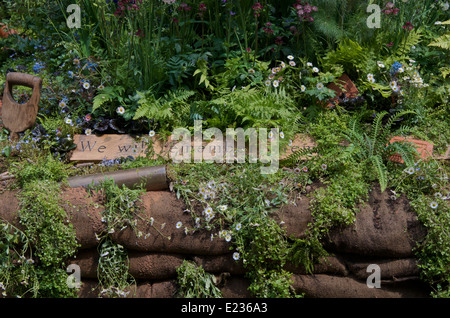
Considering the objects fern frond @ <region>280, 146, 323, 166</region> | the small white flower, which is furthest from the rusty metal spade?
the small white flower

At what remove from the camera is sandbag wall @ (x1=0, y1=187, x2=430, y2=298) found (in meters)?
3.41

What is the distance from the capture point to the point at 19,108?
4.21 meters

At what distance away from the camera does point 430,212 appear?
3.37 metres

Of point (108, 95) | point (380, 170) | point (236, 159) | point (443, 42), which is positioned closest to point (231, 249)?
point (236, 159)

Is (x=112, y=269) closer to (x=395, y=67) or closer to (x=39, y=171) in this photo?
(x=39, y=171)

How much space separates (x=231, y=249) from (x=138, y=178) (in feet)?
3.07

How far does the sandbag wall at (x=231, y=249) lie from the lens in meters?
3.41

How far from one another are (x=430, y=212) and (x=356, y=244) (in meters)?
0.58

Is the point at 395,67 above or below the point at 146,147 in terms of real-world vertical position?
above

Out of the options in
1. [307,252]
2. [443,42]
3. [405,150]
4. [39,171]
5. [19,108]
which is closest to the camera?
[307,252]

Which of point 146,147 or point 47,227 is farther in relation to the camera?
point 146,147

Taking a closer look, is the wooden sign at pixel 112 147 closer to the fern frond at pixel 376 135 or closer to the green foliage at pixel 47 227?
the green foliage at pixel 47 227

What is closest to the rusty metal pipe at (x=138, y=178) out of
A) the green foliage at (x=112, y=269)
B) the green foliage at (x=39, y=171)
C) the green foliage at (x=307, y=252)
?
the green foliage at (x=39, y=171)

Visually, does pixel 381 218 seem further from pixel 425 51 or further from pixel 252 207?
pixel 425 51
